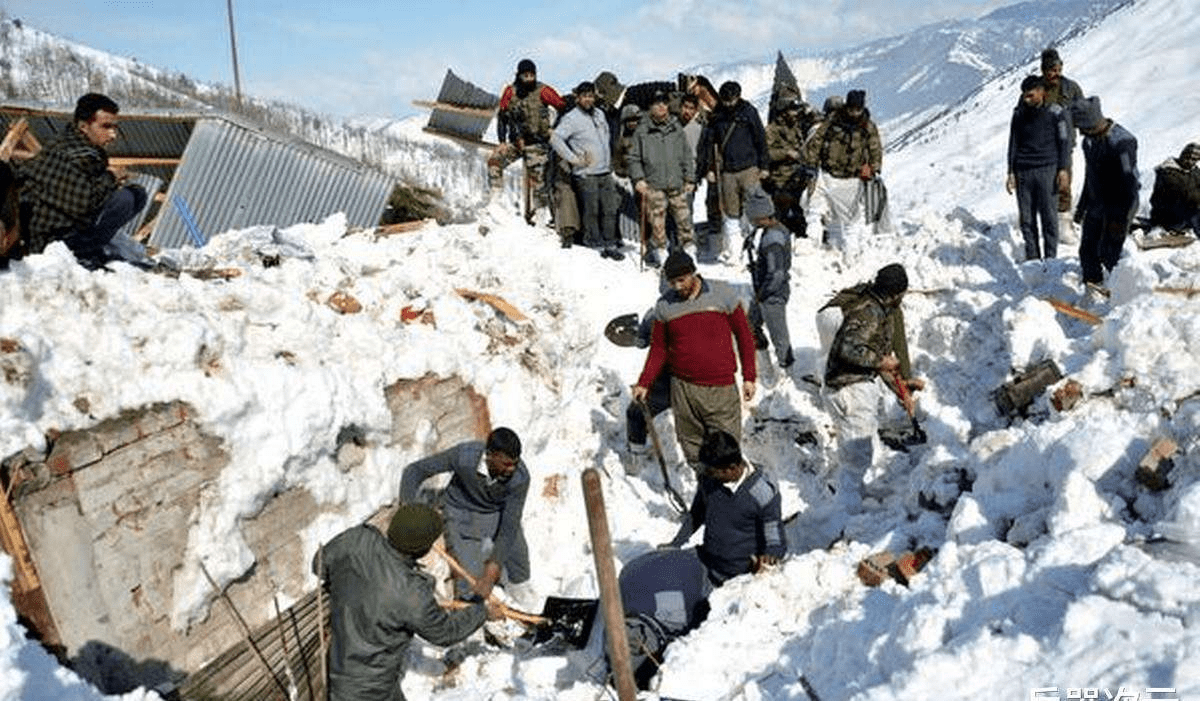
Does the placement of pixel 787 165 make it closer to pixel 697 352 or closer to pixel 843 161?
pixel 843 161

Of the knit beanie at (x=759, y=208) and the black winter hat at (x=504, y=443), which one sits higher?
the knit beanie at (x=759, y=208)

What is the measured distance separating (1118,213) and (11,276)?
8103mm

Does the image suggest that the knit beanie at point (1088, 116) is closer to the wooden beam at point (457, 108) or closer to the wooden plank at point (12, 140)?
the wooden beam at point (457, 108)

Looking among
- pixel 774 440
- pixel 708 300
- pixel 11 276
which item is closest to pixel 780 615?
pixel 708 300

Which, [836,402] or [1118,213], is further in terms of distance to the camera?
[1118,213]

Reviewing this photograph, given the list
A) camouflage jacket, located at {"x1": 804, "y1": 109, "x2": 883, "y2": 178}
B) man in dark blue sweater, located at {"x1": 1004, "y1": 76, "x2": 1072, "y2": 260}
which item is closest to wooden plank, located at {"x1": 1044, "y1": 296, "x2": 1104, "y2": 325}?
man in dark blue sweater, located at {"x1": 1004, "y1": 76, "x2": 1072, "y2": 260}

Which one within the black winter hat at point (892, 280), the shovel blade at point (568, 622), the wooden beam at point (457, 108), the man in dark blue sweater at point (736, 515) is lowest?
the shovel blade at point (568, 622)

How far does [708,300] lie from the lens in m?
6.41

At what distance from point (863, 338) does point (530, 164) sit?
16.1ft

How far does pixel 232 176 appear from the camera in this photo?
1008 cm

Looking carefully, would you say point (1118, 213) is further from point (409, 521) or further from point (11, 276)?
point (11, 276)

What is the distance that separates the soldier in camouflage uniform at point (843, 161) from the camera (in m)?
10.1

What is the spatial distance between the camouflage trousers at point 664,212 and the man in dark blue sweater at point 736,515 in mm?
4639

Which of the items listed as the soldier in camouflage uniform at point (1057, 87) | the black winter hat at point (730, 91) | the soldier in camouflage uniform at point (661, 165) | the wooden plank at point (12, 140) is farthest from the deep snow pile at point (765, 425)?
the wooden plank at point (12, 140)
